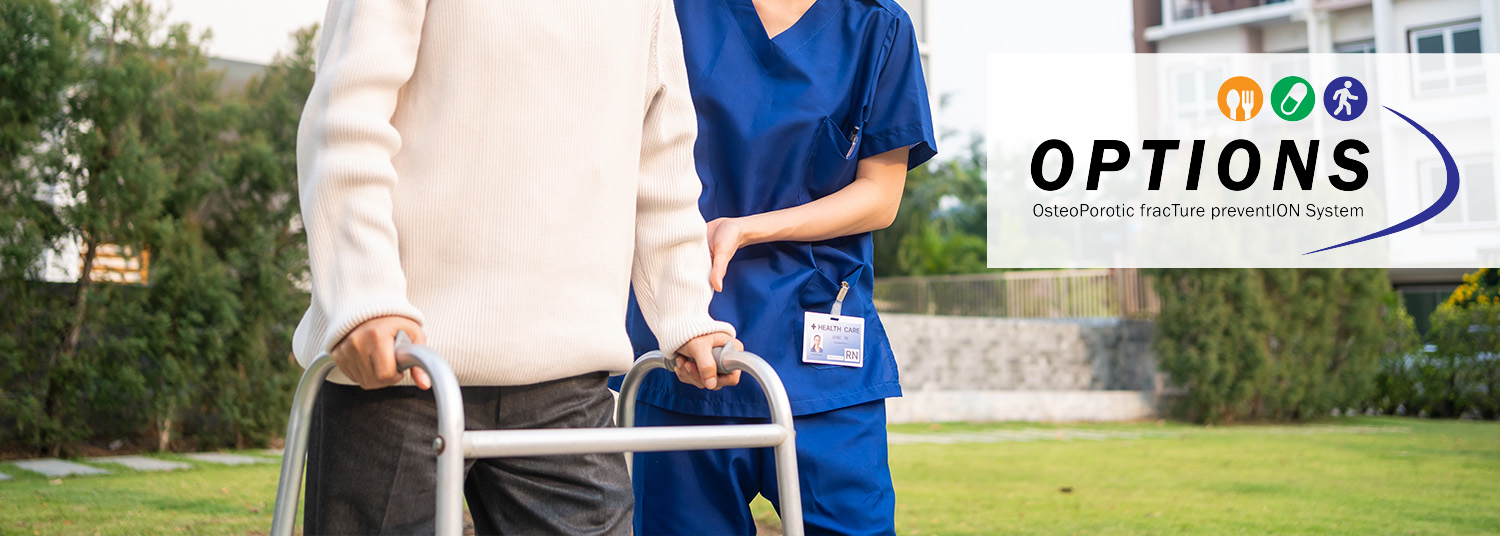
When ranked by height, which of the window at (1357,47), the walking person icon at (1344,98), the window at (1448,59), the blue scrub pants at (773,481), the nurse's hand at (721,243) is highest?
the window at (1357,47)

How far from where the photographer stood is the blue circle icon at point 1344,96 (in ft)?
50.3

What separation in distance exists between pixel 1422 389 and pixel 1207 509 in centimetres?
959

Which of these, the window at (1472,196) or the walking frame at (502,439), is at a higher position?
the window at (1472,196)

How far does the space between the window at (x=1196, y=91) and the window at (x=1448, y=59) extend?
11.9 ft

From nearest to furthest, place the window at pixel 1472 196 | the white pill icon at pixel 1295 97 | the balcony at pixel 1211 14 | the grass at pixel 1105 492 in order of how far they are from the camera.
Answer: the grass at pixel 1105 492 → the white pill icon at pixel 1295 97 → the window at pixel 1472 196 → the balcony at pixel 1211 14

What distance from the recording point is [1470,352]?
12.4m

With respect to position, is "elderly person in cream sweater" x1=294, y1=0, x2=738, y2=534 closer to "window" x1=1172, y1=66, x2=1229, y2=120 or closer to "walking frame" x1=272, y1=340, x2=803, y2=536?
"walking frame" x1=272, y1=340, x2=803, y2=536

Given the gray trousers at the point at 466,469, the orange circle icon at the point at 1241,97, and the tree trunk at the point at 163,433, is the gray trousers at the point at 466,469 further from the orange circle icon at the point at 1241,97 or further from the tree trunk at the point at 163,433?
the orange circle icon at the point at 1241,97

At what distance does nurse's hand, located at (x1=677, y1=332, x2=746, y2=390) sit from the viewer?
146 centimetres

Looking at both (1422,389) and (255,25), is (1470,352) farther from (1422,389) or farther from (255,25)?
(255,25)

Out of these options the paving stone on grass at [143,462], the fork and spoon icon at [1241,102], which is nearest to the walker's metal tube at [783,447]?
the paving stone on grass at [143,462]

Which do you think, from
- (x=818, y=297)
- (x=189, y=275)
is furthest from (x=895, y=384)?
(x=189, y=275)

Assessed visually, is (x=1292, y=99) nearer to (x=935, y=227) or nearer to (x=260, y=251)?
(x=935, y=227)

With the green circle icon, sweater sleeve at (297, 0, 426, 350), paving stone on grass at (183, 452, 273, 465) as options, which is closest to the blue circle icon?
the green circle icon
